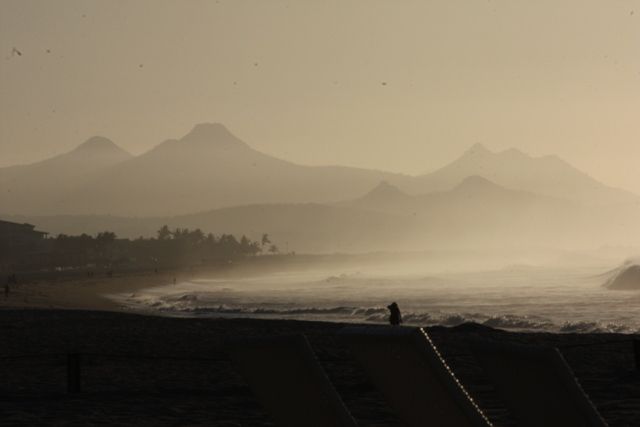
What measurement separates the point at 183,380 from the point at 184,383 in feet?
1.76

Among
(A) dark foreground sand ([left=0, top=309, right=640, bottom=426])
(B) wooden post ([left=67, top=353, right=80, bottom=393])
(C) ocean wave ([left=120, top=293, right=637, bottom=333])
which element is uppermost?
(B) wooden post ([left=67, top=353, right=80, bottom=393])

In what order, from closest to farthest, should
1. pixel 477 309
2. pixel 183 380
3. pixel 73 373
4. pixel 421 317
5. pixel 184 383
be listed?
1. pixel 73 373
2. pixel 184 383
3. pixel 183 380
4. pixel 421 317
5. pixel 477 309

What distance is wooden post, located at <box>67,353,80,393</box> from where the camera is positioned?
51.1 feet

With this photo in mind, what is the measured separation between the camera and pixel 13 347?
28.4 metres

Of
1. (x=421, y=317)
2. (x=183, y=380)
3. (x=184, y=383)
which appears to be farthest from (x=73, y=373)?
(x=421, y=317)

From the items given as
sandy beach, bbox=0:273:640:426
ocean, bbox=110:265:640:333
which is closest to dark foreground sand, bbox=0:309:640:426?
sandy beach, bbox=0:273:640:426

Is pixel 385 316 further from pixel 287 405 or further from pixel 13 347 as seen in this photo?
pixel 287 405

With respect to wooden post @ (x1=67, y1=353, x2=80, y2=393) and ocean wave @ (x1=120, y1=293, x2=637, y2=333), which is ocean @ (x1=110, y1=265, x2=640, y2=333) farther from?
wooden post @ (x1=67, y1=353, x2=80, y2=393)

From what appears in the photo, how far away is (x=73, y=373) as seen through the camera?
1566 centimetres

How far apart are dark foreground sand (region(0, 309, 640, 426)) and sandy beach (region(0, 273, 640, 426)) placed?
14 mm

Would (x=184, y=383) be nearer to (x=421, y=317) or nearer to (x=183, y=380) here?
(x=183, y=380)

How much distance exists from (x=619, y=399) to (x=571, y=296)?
72.9 m

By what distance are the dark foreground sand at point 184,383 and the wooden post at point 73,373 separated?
210mm

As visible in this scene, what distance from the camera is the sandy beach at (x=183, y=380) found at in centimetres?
1312
